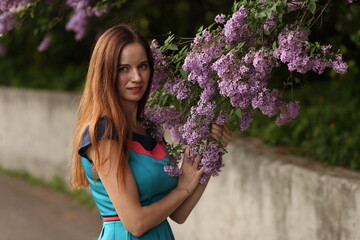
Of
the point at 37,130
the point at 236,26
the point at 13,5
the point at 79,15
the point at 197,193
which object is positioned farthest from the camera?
the point at 37,130

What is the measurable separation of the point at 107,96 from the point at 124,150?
253 mm

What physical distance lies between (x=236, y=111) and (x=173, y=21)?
8.50 m

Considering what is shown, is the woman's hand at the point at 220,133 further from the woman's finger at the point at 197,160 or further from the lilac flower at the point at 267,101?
the lilac flower at the point at 267,101

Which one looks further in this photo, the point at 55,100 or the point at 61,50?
the point at 61,50

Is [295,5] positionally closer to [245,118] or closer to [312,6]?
[312,6]

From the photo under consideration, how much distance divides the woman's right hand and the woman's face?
1.26 feet

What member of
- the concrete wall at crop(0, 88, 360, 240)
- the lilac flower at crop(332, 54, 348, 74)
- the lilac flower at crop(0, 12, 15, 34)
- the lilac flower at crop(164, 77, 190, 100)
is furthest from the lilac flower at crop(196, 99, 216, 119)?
the lilac flower at crop(0, 12, 15, 34)

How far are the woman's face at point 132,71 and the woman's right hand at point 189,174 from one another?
0.38 m

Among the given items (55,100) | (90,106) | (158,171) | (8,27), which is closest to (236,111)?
(158,171)

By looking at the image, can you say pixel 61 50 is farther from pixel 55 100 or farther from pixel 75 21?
pixel 75 21

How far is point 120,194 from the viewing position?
2764mm

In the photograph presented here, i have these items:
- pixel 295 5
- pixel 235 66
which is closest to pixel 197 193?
pixel 235 66

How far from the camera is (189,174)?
3.04m

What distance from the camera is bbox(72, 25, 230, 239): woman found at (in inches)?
109
